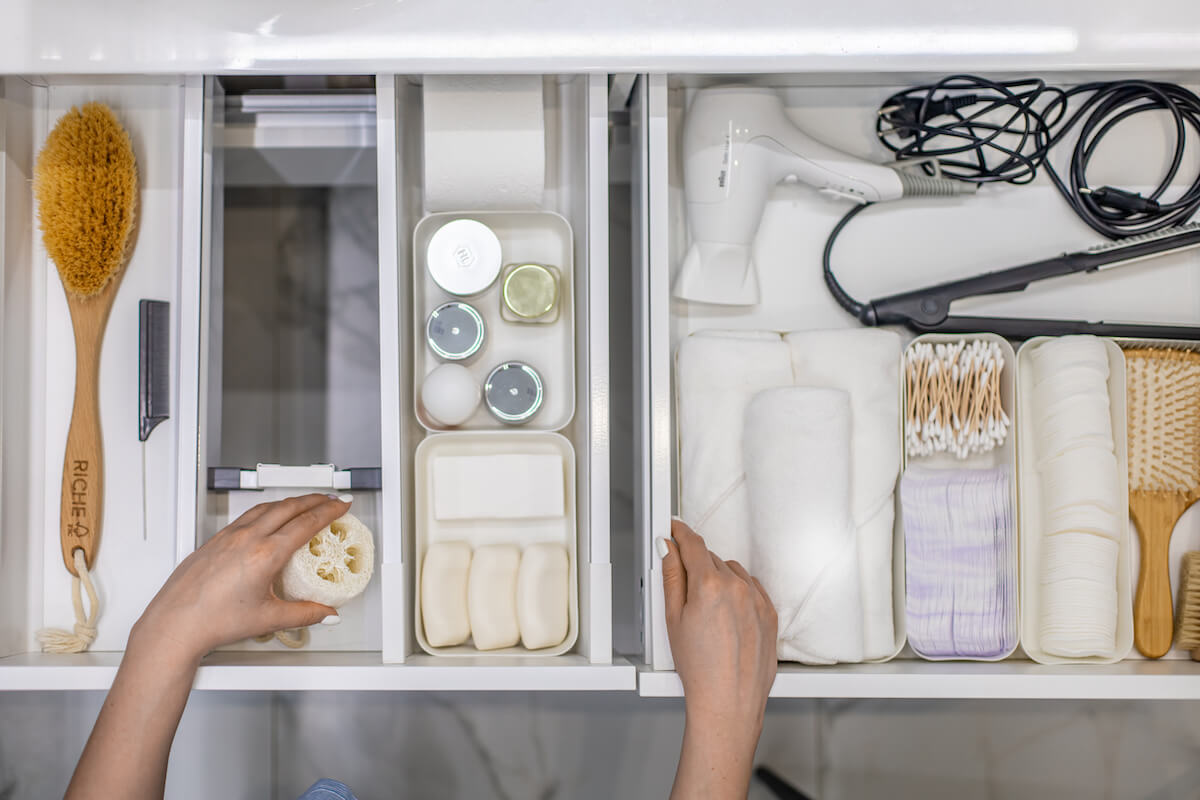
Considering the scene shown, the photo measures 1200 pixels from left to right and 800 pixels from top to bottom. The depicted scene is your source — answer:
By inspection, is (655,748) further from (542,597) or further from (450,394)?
(450,394)

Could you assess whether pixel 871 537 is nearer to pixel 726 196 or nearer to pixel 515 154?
pixel 726 196

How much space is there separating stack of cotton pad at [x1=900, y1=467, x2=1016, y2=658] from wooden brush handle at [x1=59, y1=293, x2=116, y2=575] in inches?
35.0

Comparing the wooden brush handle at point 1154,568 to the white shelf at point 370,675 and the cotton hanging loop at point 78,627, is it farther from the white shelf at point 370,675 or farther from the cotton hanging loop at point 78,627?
the cotton hanging loop at point 78,627

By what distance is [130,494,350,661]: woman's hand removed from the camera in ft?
2.28

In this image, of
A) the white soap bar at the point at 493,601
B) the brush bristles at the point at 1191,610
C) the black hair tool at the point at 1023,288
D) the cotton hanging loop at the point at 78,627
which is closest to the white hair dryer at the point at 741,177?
the black hair tool at the point at 1023,288

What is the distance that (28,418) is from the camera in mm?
830

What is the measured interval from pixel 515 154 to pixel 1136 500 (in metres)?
0.77

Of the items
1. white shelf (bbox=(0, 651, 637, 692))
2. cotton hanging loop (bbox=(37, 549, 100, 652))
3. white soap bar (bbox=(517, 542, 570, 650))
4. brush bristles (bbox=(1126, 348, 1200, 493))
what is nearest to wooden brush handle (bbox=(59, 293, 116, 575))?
cotton hanging loop (bbox=(37, 549, 100, 652))

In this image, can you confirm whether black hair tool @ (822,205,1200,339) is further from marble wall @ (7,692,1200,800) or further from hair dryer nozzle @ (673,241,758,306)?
marble wall @ (7,692,1200,800)

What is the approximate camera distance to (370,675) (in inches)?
29.0

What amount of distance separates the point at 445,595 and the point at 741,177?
55 centimetres

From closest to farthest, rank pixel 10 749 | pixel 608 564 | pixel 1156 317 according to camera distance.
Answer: pixel 608 564 < pixel 1156 317 < pixel 10 749

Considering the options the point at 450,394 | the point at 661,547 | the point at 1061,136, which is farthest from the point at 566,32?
the point at 1061,136

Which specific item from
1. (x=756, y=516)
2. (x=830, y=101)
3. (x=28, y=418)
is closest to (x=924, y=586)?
(x=756, y=516)
